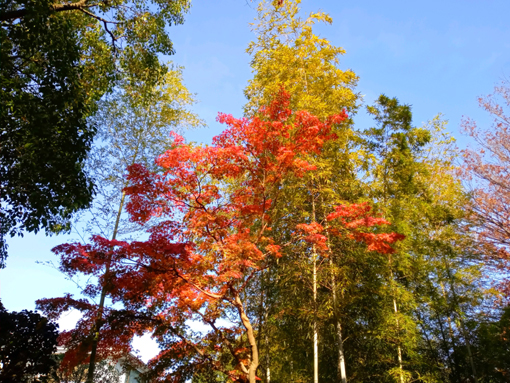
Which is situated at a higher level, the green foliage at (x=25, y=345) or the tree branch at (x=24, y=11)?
the tree branch at (x=24, y=11)

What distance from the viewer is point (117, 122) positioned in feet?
26.4

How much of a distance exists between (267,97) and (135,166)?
12.0 feet

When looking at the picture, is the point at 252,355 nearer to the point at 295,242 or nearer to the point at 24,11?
the point at 295,242

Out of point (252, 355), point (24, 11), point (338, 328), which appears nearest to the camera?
point (24, 11)

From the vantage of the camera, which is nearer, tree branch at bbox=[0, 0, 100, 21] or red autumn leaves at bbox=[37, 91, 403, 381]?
tree branch at bbox=[0, 0, 100, 21]

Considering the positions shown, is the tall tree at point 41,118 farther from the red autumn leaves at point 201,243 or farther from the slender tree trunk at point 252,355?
the slender tree trunk at point 252,355

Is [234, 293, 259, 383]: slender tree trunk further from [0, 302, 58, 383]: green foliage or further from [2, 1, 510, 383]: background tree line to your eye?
[0, 302, 58, 383]: green foliage

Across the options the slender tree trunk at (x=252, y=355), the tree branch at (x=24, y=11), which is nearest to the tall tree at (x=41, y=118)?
the tree branch at (x=24, y=11)

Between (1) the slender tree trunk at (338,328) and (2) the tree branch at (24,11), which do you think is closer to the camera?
(2) the tree branch at (24,11)

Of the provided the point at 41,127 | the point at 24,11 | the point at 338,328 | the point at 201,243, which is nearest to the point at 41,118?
the point at 41,127

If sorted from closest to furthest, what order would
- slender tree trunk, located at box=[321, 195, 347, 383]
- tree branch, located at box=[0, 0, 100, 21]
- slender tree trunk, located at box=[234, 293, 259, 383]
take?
tree branch, located at box=[0, 0, 100, 21]
slender tree trunk, located at box=[234, 293, 259, 383]
slender tree trunk, located at box=[321, 195, 347, 383]

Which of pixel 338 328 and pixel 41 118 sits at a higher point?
pixel 41 118

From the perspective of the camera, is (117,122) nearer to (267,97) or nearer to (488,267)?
(267,97)

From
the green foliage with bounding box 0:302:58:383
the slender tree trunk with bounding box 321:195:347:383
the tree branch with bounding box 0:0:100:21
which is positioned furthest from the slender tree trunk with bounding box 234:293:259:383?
the tree branch with bounding box 0:0:100:21
